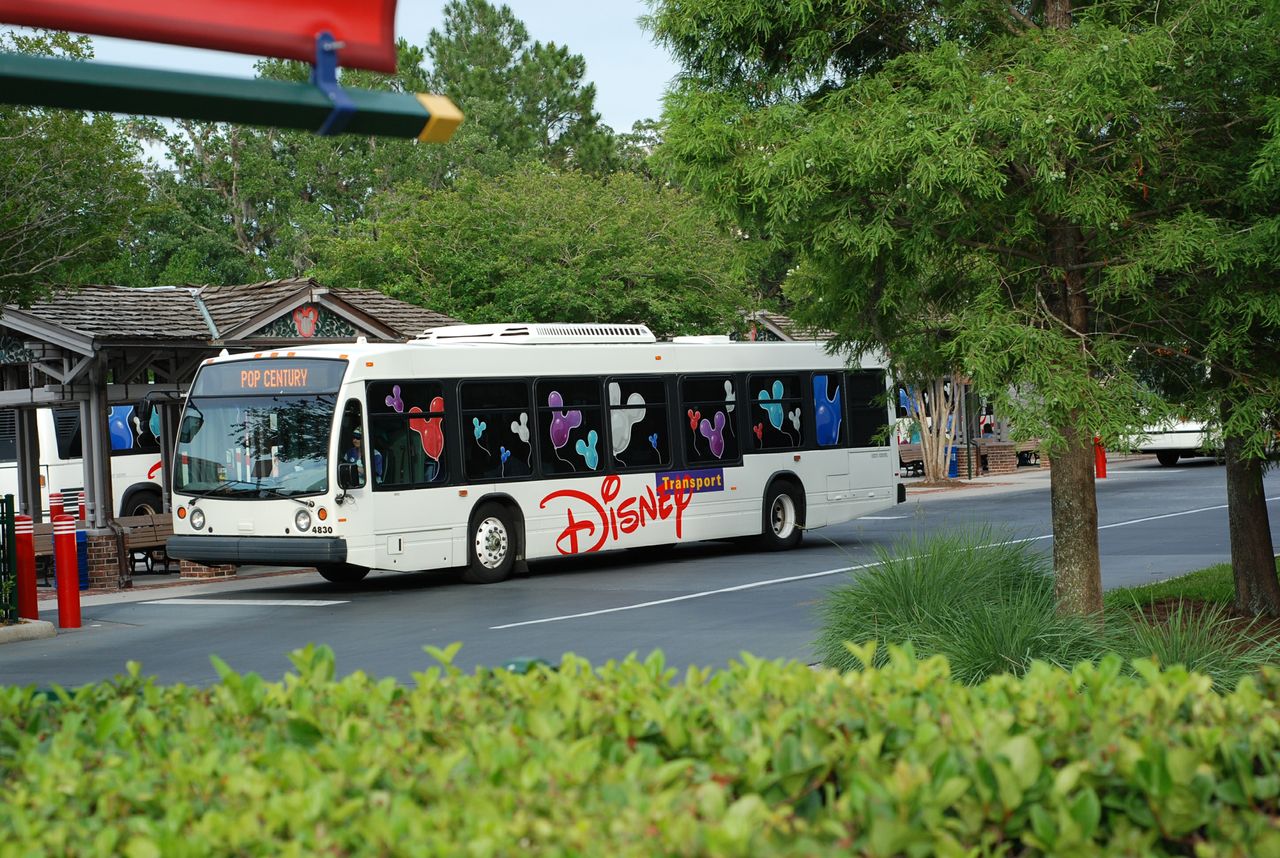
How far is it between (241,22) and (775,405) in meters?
18.0

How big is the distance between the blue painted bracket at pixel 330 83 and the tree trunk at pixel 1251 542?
30.2ft

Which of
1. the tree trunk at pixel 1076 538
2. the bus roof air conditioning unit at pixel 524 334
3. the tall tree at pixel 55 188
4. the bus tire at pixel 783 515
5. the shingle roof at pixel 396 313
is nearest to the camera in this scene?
the tree trunk at pixel 1076 538

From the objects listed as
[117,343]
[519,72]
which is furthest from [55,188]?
[519,72]

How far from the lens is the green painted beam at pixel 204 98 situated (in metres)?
3.98

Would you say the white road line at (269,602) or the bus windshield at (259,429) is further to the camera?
the bus windshield at (259,429)

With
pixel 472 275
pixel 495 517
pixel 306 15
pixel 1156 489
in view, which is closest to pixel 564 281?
pixel 472 275

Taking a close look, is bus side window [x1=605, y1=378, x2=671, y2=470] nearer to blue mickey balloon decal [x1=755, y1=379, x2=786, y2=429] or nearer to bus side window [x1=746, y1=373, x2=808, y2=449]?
bus side window [x1=746, y1=373, x2=808, y2=449]

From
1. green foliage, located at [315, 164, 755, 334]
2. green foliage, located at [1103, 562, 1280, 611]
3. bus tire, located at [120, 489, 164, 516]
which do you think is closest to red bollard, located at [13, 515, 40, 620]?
green foliage, located at [1103, 562, 1280, 611]

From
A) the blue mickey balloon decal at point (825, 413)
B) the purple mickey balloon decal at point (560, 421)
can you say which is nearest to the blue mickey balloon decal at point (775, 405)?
the blue mickey balloon decal at point (825, 413)

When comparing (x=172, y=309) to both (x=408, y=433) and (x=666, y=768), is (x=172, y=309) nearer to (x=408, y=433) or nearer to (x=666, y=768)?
(x=408, y=433)

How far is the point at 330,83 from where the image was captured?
438 cm

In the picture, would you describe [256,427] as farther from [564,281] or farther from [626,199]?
[626,199]

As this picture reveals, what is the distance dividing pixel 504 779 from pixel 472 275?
32119mm

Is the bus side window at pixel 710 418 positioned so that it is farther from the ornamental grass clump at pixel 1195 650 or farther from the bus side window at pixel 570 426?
the ornamental grass clump at pixel 1195 650
